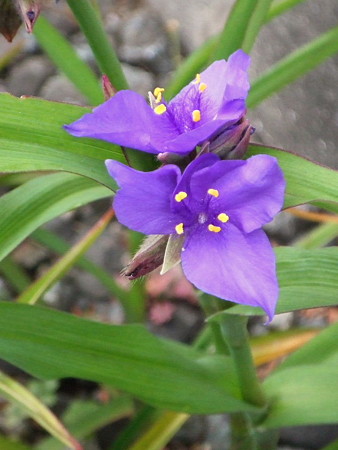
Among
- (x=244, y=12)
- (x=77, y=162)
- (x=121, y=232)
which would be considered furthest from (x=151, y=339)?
(x=121, y=232)

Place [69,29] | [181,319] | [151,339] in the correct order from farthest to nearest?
[69,29], [181,319], [151,339]

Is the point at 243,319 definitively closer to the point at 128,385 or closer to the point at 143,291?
the point at 128,385

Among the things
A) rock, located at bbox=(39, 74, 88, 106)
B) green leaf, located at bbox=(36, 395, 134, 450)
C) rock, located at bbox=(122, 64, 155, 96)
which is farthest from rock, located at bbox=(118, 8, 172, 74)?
green leaf, located at bbox=(36, 395, 134, 450)

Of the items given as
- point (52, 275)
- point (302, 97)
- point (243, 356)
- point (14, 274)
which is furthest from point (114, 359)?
point (302, 97)

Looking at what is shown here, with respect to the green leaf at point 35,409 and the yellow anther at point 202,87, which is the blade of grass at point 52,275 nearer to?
the green leaf at point 35,409

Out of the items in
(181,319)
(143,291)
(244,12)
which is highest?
(244,12)

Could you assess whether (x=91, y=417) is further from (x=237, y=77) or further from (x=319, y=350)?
(x=237, y=77)

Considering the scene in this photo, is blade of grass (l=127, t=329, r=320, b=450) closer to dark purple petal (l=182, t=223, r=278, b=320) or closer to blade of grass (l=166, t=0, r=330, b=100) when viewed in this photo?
blade of grass (l=166, t=0, r=330, b=100)
